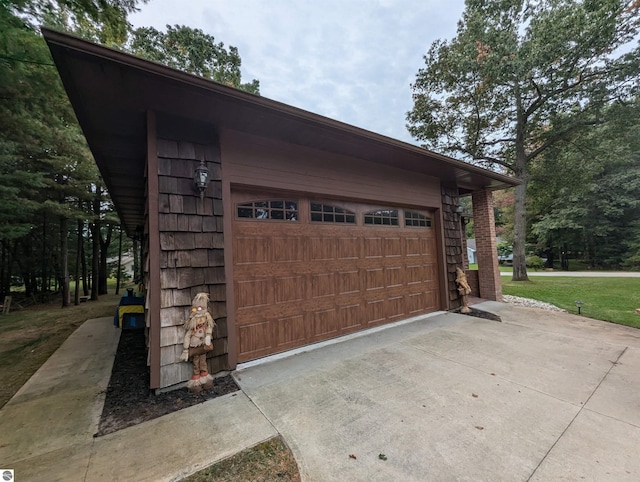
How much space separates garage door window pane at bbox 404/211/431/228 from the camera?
5305mm

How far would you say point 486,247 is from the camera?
271 inches

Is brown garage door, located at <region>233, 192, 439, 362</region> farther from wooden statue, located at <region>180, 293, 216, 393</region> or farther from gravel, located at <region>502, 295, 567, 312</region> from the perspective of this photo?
gravel, located at <region>502, 295, 567, 312</region>

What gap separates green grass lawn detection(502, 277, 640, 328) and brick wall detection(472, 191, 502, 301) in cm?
149

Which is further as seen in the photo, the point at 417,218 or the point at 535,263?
the point at 535,263

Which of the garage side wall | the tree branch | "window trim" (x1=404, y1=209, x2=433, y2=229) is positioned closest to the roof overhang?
the garage side wall

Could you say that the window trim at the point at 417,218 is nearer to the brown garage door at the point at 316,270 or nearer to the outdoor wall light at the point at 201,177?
the brown garage door at the point at 316,270

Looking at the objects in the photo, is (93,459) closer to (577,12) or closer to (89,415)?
(89,415)

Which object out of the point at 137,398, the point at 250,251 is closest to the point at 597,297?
the point at 250,251

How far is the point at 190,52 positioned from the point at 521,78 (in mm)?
14744

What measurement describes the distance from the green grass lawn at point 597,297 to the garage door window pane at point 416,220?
3811mm

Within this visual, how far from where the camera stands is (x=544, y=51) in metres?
8.47

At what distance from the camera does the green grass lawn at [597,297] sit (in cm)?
545

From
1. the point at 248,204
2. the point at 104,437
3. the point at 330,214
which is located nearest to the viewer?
the point at 104,437

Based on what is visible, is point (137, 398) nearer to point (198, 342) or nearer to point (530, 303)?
point (198, 342)
